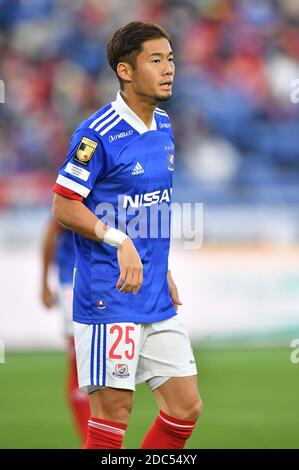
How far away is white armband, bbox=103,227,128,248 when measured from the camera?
4531 millimetres

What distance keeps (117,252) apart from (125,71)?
88cm

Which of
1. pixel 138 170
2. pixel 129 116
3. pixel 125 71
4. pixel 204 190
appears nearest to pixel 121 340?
pixel 138 170

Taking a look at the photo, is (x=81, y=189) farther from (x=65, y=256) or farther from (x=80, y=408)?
(x=65, y=256)

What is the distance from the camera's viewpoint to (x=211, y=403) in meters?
8.87

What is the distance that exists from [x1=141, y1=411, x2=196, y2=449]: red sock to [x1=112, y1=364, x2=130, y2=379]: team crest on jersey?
0.31m

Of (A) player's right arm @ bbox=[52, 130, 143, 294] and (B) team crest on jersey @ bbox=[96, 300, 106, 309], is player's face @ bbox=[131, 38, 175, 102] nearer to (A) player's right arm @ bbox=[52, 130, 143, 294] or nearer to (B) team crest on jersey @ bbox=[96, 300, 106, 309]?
(A) player's right arm @ bbox=[52, 130, 143, 294]

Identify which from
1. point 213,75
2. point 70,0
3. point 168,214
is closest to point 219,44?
point 213,75

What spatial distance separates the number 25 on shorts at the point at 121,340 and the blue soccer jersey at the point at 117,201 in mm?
41

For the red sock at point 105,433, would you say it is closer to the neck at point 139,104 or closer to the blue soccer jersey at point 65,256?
the neck at point 139,104

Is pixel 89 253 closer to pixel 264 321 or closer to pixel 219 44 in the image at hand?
pixel 264 321

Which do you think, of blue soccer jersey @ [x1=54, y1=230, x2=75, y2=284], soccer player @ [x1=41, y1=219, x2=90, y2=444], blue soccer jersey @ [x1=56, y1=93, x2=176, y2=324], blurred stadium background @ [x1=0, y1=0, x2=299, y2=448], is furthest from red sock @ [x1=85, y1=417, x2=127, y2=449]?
blue soccer jersey @ [x1=54, y1=230, x2=75, y2=284]

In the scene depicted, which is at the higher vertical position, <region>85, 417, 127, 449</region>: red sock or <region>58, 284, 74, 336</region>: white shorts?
<region>58, 284, 74, 336</region>: white shorts

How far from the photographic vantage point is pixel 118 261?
4531mm

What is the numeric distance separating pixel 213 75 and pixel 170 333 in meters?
9.87
